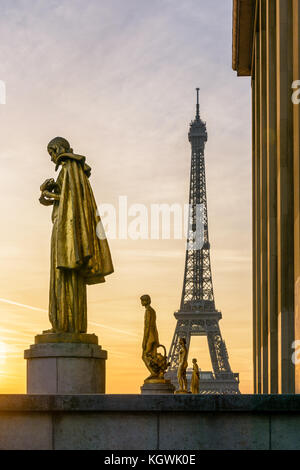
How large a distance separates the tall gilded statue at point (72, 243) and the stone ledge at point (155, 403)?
9.89 ft

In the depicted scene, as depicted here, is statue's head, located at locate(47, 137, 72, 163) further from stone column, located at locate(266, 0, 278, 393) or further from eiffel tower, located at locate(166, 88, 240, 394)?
eiffel tower, located at locate(166, 88, 240, 394)

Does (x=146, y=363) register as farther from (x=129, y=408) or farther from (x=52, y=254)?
(x=129, y=408)

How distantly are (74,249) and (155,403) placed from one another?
383 centimetres

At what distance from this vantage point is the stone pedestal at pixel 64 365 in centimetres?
1152

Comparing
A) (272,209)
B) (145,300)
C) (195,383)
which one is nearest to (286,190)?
(272,209)

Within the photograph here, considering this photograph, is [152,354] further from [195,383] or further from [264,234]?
[195,383]

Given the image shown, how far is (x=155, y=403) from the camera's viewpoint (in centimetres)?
882

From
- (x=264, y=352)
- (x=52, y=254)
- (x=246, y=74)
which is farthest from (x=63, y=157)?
(x=246, y=74)

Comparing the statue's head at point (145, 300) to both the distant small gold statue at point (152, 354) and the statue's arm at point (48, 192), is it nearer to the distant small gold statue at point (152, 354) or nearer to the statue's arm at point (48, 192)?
the distant small gold statue at point (152, 354)

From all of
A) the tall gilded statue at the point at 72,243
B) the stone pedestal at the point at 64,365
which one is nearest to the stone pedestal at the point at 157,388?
the tall gilded statue at the point at 72,243

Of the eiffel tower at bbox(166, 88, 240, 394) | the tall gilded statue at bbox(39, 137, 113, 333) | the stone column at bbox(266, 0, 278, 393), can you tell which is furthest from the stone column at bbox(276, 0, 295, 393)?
the eiffel tower at bbox(166, 88, 240, 394)

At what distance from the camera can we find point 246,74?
4309cm

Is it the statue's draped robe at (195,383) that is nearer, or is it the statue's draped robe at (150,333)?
the statue's draped robe at (150,333)

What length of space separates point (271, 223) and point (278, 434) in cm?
1494
